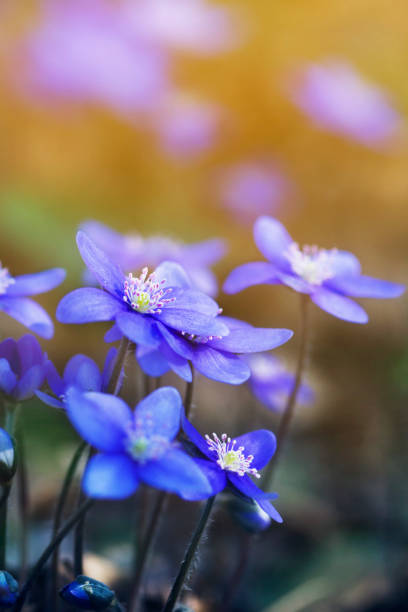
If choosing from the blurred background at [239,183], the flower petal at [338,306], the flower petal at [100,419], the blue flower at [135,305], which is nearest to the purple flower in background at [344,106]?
the blurred background at [239,183]

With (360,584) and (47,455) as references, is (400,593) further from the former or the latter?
(47,455)

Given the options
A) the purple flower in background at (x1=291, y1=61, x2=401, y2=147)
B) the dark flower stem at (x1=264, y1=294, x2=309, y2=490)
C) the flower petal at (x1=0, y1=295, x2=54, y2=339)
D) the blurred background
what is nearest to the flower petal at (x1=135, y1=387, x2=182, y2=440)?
A: the flower petal at (x1=0, y1=295, x2=54, y2=339)

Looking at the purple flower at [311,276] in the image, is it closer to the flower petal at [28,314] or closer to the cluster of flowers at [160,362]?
the cluster of flowers at [160,362]

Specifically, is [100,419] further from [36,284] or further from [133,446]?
[36,284]

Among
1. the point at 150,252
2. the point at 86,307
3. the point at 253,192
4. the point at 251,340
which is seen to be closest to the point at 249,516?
the point at 251,340

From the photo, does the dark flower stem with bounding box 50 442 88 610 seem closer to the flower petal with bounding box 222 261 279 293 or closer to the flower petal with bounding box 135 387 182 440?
the flower petal with bounding box 135 387 182 440

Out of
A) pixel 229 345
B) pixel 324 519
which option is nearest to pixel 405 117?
pixel 324 519
